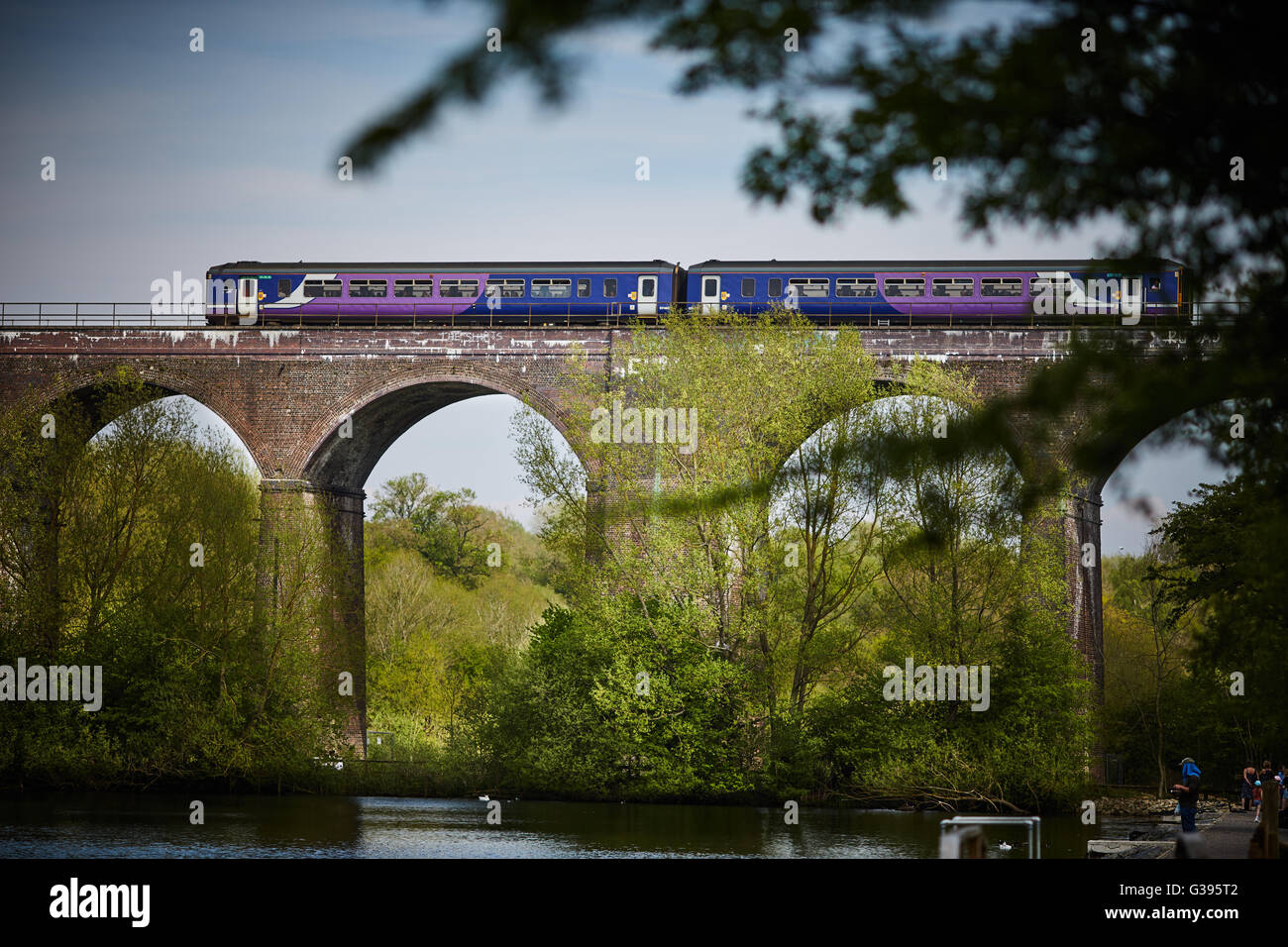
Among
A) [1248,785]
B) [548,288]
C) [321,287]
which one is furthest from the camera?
[321,287]

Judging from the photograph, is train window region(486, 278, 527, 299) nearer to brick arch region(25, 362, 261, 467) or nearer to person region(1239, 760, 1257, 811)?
brick arch region(25, 362, 261, 467)

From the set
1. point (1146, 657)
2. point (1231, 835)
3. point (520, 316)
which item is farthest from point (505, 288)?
point (1231, 835)

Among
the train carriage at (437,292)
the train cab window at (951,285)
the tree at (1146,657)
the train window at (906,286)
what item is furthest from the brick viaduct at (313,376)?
the tree at (1146,657)

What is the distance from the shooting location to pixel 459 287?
37000mm

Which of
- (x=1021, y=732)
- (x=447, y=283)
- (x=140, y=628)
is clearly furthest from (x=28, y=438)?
(x=1021, y=732)

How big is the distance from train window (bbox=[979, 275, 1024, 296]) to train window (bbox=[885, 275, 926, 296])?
148 cm

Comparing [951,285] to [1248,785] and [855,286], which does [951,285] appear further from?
[1248,785]

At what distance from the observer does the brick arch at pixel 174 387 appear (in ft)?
116

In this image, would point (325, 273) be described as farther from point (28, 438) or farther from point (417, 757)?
point (417, 757)

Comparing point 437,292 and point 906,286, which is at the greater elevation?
point 437,292

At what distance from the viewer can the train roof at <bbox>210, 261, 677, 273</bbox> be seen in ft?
118

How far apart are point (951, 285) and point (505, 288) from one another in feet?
38.3

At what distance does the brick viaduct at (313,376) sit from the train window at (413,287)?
244 cm
